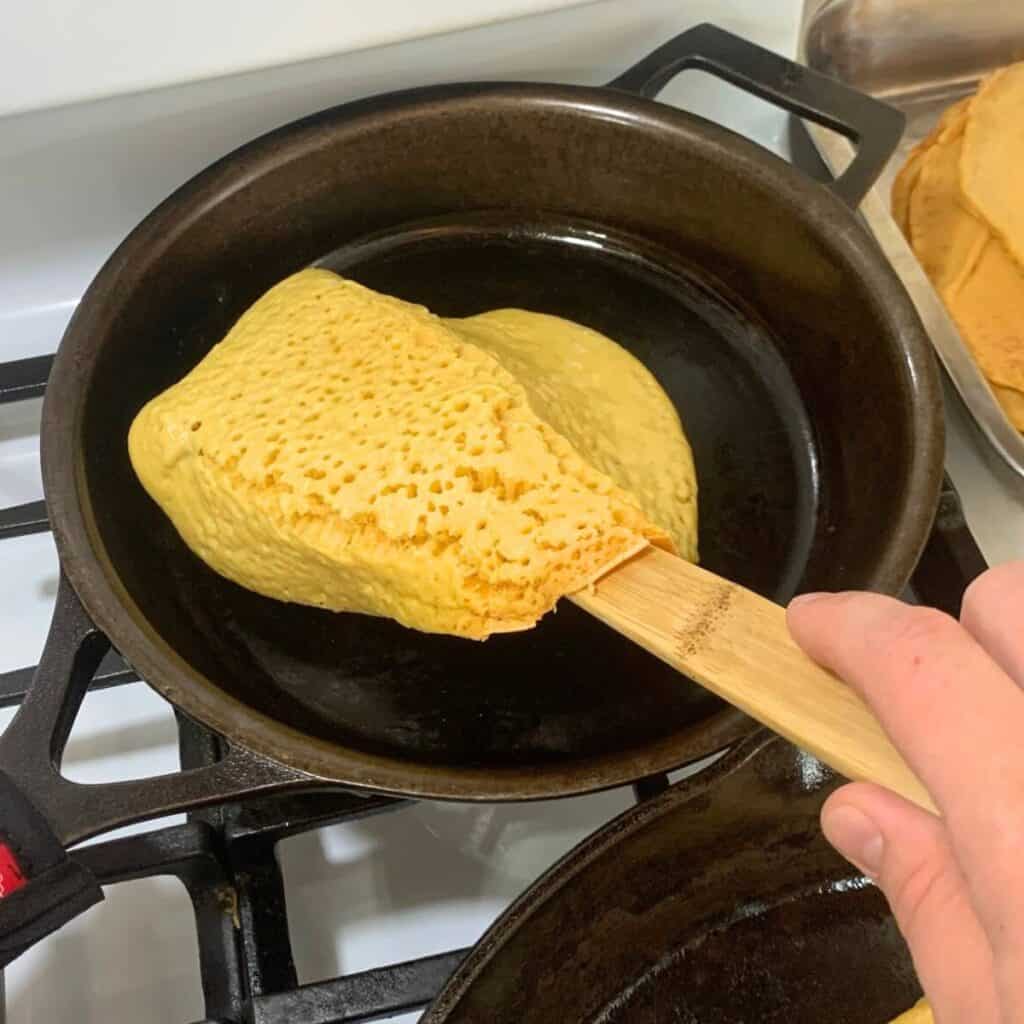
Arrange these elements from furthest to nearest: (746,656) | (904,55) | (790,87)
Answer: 1. (904,55)
2. (790,87)
3. (746,656)

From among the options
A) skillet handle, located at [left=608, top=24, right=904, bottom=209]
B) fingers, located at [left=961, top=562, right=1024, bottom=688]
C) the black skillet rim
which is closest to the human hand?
fingers, located at [left=961, top=562, right=1024, bottom=688]

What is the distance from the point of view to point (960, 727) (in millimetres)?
349

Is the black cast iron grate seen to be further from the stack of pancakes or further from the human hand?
the stack of pancakes

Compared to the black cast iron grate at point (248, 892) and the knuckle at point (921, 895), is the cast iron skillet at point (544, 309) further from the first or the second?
the knuckle at point (921, 895)

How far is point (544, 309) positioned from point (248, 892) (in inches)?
17.5

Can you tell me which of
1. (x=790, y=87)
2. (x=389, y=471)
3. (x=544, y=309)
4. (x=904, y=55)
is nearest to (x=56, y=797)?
(x=389, y=471)

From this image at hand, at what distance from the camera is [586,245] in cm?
83

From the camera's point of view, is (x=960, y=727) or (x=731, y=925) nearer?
(x=960, y=727)

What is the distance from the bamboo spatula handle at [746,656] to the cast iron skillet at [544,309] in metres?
0.07

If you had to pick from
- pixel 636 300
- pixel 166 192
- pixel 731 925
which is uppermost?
pixel 166 192

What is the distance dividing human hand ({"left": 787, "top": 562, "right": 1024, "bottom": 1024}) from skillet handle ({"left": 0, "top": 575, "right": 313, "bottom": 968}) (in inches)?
10.7

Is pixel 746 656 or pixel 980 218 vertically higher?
pixel 980 218

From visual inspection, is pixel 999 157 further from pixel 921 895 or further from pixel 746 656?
pixel 921 895

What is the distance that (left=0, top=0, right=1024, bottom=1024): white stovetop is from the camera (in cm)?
65
